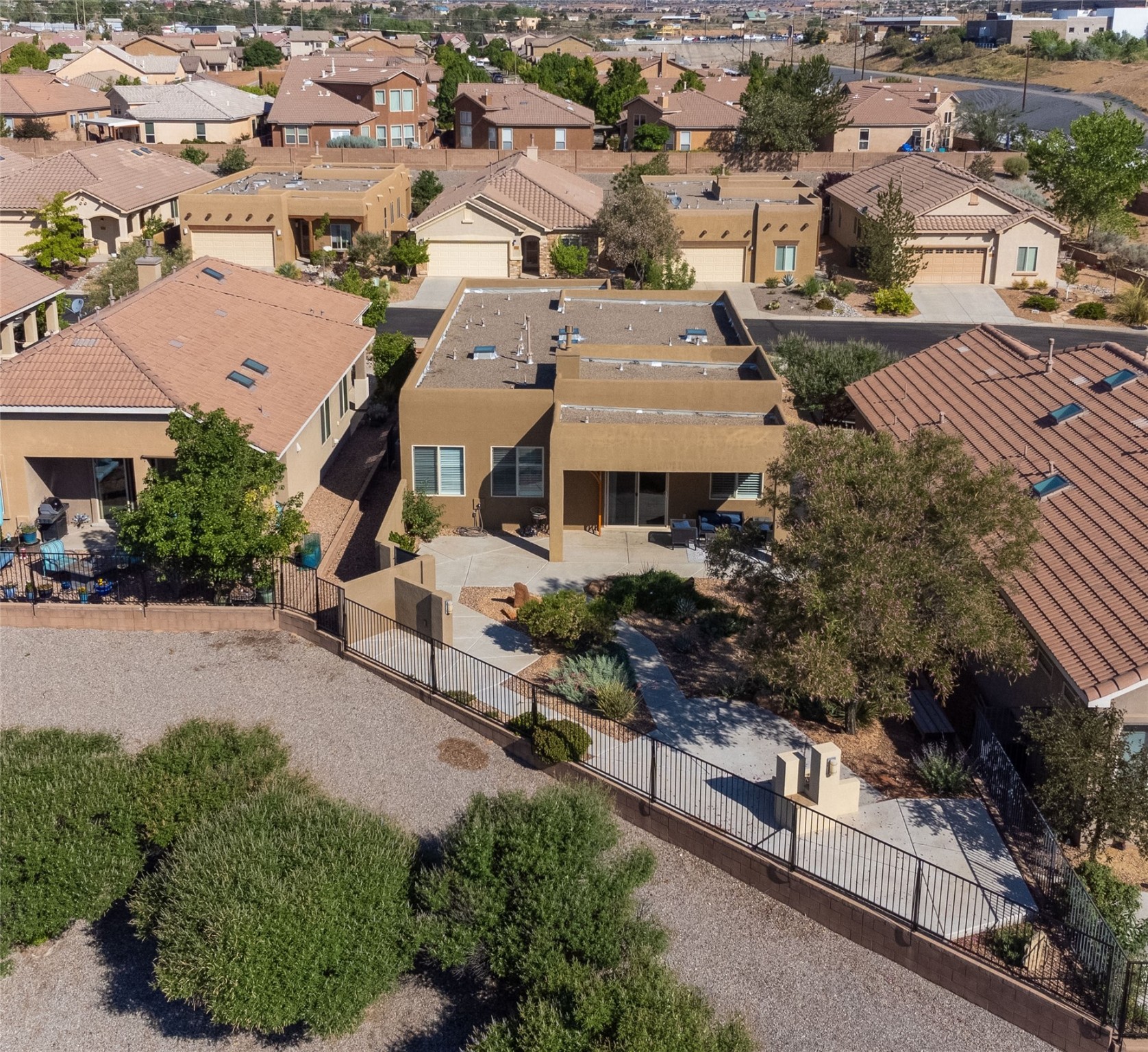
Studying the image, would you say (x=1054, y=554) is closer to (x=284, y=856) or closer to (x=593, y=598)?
(x=593, y=598)

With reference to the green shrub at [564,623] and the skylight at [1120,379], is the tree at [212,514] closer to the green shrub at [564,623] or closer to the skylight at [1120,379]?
the green shrub at [564,623]

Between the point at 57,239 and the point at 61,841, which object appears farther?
the point at 57,239

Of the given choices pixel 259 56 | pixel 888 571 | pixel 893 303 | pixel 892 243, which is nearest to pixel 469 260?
pixel 892 243

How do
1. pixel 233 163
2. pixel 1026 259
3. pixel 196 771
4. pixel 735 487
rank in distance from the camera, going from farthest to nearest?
pixel 233 163
pixel 1026 259
pixel 735 487
pixel 196 771

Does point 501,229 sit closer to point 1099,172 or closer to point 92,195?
point 92,195

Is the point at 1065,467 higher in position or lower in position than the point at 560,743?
higher

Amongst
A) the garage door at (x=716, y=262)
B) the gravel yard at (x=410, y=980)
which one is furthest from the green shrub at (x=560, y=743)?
the garage door at (x=716, y=262)

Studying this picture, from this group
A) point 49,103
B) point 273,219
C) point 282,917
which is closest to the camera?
point 282,917

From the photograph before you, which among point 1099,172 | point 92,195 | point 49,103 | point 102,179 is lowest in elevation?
point 92,195
